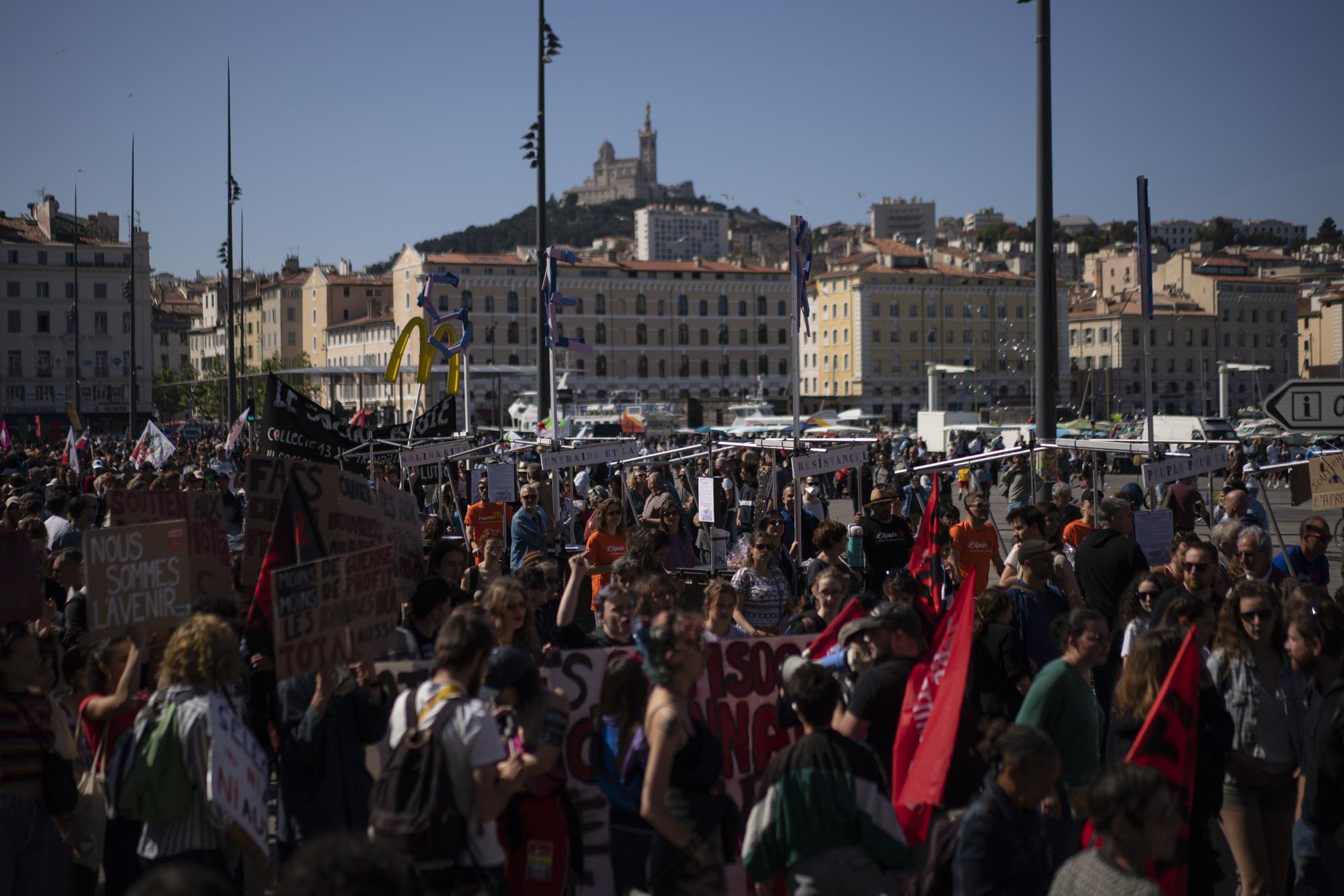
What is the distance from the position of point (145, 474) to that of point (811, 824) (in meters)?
12.9

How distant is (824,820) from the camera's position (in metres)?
4.27

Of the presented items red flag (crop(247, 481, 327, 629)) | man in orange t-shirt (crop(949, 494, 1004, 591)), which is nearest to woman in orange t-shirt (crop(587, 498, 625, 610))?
man in orange t-shirt (crop(949, 494, 1004, 591))

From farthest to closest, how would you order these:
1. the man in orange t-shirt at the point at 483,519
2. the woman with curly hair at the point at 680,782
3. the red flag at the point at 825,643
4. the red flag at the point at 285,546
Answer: the man in orange t-shirt at the point at 483,519 → the red flag at the point at 825,643 → the red flag at the point at 285,546 → the woman with curly hair at the point at 680,782

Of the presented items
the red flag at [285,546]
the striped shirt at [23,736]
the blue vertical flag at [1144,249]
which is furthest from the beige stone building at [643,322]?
the striped shirt at [23,736]

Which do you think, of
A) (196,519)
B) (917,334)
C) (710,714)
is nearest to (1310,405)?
(710,714)

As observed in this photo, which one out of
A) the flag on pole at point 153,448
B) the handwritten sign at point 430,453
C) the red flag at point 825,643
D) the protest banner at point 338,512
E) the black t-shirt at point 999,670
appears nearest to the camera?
the red flag at point 825,643

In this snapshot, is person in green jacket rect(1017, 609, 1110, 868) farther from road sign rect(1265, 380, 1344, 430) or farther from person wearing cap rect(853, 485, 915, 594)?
person wearing cap rect(853, 485, 915, 594)

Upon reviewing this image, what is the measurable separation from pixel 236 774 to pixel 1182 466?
965cm

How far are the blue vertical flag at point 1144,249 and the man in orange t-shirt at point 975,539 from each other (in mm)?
3195

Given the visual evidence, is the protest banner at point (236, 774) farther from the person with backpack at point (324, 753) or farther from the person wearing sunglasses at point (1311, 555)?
the person wearing sunglasses at point (1311, 555)

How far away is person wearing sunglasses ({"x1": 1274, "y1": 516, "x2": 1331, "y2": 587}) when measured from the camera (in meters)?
9.09

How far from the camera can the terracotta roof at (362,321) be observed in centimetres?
11500

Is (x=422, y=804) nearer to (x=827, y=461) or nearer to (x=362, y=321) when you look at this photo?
(x=827, y=461)

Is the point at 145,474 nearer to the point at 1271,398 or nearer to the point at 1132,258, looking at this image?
the point at 1271,398
